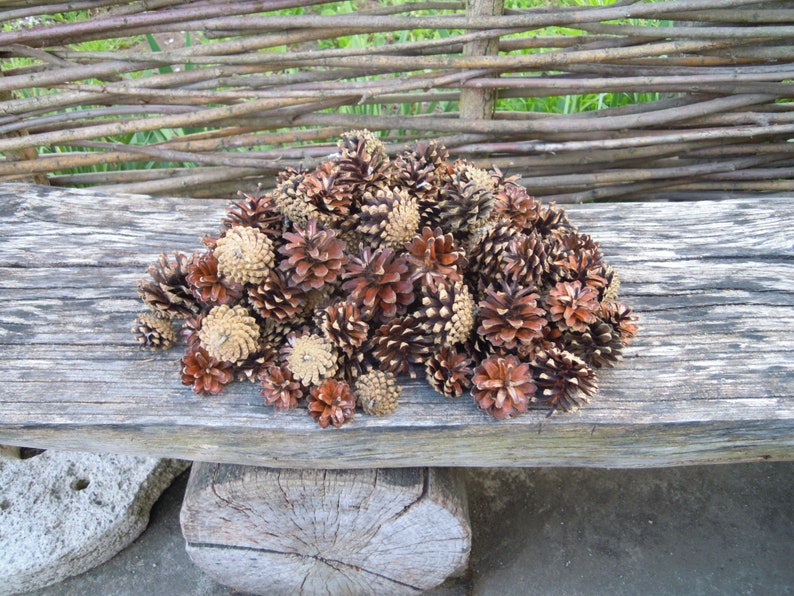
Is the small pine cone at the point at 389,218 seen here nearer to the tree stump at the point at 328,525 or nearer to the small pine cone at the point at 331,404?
the small pine cone at the point at 331,404

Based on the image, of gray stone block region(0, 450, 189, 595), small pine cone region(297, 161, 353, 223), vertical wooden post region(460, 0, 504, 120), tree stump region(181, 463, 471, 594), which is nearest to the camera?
small pine cone region(297, 161, 353, 223)

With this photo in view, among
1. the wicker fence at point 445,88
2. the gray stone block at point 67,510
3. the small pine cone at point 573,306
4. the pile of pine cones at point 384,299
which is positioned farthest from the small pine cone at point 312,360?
the wicker fence at point 445,88

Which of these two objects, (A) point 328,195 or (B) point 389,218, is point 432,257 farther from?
(A) point 328,195

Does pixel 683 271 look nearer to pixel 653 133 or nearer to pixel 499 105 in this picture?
pixel 653 133

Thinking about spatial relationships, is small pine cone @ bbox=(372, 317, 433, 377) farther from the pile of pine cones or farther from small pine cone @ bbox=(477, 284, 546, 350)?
small pine cone @ bbox=(477, 284, 546, 350)

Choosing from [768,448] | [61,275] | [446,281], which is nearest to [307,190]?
[446,281]

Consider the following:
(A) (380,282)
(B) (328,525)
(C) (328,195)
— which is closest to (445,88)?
(C) (328,195)

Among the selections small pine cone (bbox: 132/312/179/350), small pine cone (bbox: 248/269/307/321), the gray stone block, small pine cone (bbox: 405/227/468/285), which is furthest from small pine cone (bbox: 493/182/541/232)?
the gray stone block
